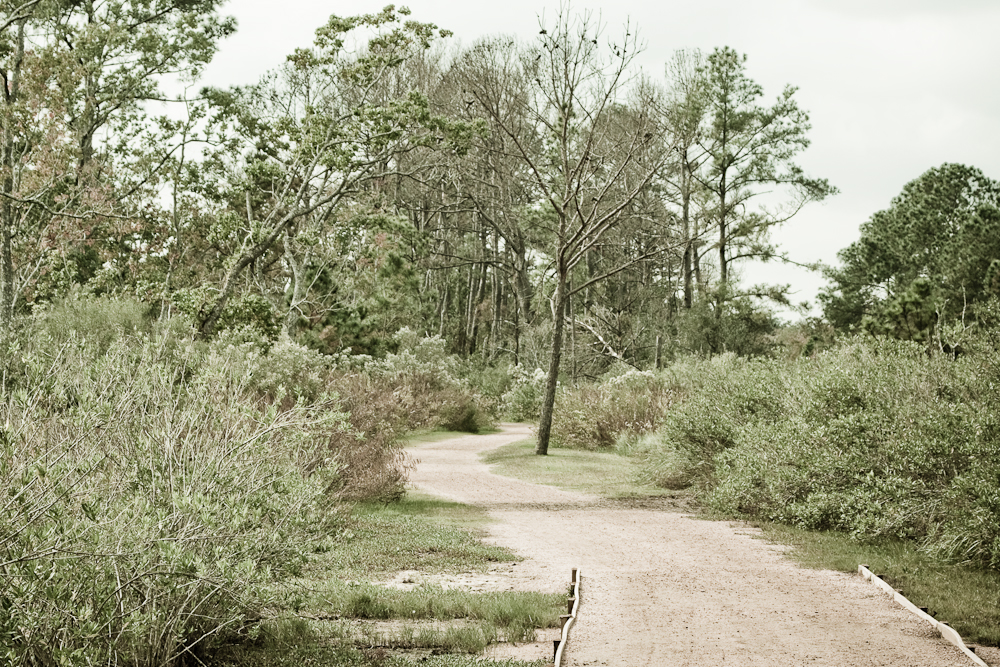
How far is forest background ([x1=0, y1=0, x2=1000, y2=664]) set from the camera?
512 centimetres

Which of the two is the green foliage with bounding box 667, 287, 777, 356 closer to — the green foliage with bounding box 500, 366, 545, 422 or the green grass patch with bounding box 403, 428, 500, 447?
the green foliage with bounding box 500, 366, 545, 422

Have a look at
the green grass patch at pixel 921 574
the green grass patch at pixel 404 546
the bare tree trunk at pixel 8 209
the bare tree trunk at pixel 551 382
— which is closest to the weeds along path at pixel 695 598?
the green grass patch at pixel 921 574

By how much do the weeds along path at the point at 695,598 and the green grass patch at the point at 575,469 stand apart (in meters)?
2.16

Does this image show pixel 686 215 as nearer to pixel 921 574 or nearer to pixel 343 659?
pixel 921 574

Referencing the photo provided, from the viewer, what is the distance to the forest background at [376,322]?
202 inches

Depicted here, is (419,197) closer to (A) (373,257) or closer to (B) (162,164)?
(A) (373,257)

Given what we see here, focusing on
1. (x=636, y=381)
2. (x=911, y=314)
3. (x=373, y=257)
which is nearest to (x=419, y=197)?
(x=373, y=257)

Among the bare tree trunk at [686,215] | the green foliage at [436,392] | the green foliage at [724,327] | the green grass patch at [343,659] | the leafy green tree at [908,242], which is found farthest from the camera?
the leafy green tree at [908,242]

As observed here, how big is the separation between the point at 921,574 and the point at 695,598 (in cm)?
215

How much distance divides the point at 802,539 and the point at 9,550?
7.81 m

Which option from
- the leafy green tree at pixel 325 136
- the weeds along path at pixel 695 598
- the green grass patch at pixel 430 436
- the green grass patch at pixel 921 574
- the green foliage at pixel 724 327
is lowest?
the weeds along path at pixel 695 598

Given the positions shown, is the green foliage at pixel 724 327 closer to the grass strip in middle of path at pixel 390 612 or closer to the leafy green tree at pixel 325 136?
the leafy green tree at pixel 325 136

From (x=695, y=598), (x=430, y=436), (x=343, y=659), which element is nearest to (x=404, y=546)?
(x=695, y=598)

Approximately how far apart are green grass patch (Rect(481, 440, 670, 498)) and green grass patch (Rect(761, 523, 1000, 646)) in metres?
4.43
